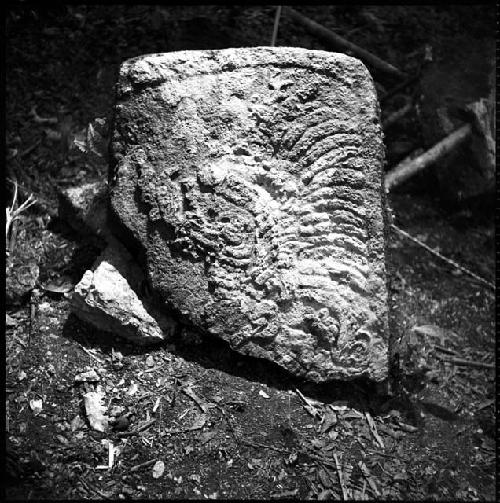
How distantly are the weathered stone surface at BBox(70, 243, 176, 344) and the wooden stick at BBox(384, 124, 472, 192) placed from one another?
1.64m

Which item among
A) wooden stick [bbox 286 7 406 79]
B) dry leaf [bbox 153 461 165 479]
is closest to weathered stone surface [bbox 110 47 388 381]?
dry leaf [bbox 153 461 165 479]

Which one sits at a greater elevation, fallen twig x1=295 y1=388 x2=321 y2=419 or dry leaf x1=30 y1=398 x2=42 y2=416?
fallen twig x1=295 y1=388 x2=321 y2=419

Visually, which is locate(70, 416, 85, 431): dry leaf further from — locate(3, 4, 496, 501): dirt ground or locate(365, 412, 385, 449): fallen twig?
locate(365, 412, 385, 449): fallen twig

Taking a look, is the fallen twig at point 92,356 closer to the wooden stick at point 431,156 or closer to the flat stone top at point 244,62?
the flat stone top at point 244,62

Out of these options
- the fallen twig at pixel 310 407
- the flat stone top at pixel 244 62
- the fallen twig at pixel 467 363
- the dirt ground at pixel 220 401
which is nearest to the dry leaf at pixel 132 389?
the dirt ground at pixel 220 401

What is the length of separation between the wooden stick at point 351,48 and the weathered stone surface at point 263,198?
5.21 ft

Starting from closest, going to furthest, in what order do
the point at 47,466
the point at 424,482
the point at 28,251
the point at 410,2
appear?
the point at 47,466 < the point at 424,482 < the point at 28,251 < the point at 410,2

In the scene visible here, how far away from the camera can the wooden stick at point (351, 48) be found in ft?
13.0

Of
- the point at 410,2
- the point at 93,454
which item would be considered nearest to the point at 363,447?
the point at 93,454

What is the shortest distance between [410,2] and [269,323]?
9.80 ft

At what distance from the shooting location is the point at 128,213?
2.43 m

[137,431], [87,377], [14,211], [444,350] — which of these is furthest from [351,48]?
[137,431]

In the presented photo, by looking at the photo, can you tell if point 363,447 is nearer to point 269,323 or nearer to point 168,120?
point 269,323

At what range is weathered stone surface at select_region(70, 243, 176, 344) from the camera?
2.43 meters
